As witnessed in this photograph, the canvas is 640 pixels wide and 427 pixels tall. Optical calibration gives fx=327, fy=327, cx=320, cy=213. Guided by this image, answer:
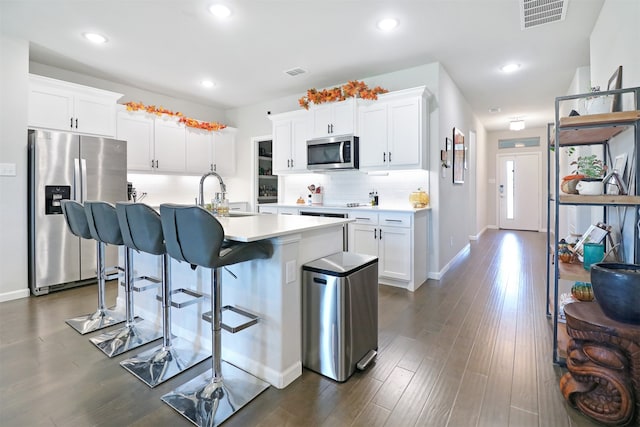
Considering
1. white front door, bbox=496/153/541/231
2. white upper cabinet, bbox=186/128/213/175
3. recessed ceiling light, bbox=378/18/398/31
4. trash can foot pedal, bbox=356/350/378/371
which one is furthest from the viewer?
white front door, bbox=496/153/541/231

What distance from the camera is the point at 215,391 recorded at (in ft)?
5.89

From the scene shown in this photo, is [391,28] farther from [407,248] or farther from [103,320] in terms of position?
[103,320]

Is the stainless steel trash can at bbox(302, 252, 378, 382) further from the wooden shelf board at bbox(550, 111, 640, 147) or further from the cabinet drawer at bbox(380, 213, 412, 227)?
the cabinet drawer at bbox(380, 213, 412, 227)

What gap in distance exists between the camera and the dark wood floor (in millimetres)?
1653

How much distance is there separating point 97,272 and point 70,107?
240 cm

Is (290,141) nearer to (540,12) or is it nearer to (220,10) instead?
(220,10)

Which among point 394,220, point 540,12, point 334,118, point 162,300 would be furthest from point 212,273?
point 540,12

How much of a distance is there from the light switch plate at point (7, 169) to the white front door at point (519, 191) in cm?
1006

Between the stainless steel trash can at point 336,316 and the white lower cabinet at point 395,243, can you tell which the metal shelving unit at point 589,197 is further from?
the white lower cabinet at point 395,243

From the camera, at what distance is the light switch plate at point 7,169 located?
3383mm

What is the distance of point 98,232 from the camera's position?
243cm

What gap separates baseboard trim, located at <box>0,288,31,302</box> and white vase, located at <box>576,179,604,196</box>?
16.9 ft

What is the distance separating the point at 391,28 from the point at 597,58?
6.51 feet

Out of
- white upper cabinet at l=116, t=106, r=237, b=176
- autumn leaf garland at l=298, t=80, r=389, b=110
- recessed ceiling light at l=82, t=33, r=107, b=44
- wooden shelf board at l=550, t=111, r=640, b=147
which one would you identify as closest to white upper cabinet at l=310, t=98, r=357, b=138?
autumn leaf garland at l=298, t=80, r=389, b=110
